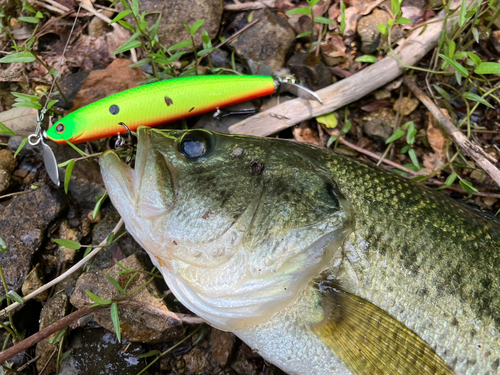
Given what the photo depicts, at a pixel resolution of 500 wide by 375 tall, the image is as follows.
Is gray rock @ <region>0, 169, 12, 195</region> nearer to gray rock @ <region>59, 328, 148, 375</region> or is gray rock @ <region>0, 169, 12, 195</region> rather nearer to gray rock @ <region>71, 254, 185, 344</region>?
gray rock @ <region>71, 254, 185, 344</region>

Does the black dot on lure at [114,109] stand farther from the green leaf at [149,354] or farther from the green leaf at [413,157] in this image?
the green leaf at [413,157]

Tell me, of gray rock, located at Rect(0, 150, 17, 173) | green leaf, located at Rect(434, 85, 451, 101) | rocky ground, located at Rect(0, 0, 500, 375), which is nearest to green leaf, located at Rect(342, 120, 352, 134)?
rocky ground, located at Rect(0, 0, 500, 375)

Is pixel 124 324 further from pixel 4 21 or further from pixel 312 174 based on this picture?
pixel 4 21

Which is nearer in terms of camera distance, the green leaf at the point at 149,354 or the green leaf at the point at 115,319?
the green leaf at the point at 115,319

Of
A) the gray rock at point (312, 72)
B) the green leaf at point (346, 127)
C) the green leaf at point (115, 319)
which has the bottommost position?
the green leaf at point (115, 319)

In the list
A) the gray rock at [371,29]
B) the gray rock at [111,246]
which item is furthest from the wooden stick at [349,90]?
the gray rock at [111,246]

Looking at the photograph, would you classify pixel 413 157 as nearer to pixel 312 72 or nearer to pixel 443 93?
pixel 443 93

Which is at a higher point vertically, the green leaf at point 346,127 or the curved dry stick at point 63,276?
the green leaf at point 346,127

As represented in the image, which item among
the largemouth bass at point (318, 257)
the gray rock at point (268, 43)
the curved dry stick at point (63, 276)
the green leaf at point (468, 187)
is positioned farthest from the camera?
the gray rock at point (268, 43)
